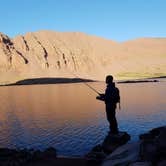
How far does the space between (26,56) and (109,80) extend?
17228cm

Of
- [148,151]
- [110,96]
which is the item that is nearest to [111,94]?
[110,96]

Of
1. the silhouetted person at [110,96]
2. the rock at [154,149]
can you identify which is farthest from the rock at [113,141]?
the rock at [154,149]

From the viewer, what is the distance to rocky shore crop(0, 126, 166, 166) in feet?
A: 31.4

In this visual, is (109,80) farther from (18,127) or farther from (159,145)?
(18,127)

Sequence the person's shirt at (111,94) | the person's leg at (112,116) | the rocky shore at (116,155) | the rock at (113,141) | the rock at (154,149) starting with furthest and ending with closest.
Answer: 1. the person's leg at (112,116)
2. the person's shirt at (111,94)
3. the rock at (113,141)
4. the rocky shore at (116,155)
5. the rock at (154,149)

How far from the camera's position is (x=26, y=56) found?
183625 mm

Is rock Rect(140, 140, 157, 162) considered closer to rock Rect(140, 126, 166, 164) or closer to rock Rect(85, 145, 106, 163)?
rock Rect(140, 126, 166, 164)

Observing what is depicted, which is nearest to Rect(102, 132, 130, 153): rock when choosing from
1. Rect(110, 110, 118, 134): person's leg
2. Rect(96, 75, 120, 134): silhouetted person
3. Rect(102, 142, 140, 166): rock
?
Rect(110, 110, 118, 134): person's leg

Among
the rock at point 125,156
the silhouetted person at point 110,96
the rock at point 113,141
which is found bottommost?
the rock at point 113,141

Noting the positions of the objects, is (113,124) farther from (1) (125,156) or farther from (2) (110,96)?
(1) (125,156)

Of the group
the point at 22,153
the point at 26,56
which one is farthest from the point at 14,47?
the point at 22,153

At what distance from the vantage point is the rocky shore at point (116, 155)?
958 centimetres

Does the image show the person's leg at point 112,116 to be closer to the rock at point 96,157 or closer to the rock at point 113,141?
the rock at point 113,141

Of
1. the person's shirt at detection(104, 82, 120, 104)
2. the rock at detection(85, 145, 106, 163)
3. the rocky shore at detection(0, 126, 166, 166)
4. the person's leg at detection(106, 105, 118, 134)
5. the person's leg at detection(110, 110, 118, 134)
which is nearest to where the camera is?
the rocky shore at detection(0, 126, 166, 166)
